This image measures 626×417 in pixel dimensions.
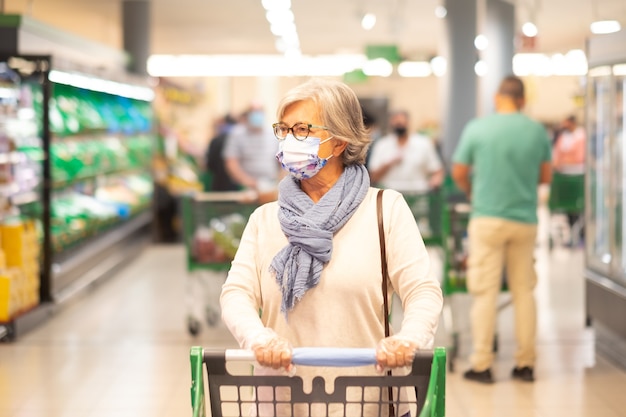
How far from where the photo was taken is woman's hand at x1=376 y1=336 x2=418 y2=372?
2.39 metres

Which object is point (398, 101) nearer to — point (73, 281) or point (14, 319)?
point (73, 281)

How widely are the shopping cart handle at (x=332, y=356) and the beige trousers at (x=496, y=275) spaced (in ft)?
12.3

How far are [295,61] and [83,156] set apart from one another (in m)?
17.7

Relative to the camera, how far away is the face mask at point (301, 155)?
269 centimetres

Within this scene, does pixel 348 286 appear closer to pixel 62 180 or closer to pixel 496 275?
pixel 496 275

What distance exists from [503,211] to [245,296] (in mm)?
3590

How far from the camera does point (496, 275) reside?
20.0ft

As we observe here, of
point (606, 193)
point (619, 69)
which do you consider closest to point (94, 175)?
point (606, 193)

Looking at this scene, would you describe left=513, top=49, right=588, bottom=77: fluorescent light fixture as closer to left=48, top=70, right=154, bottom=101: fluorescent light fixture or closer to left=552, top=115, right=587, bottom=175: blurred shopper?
left=552, top=115, right=587, bottom=175: blurred shopper

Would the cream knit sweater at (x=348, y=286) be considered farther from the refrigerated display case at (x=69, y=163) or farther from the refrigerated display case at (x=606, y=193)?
the refrigerated display case at (x=69, y=163)

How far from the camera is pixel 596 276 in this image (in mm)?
7496

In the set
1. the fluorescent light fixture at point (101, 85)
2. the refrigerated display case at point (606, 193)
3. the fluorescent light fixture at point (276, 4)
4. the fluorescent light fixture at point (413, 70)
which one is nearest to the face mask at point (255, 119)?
the fluorescent light fixture at point (101, 85)

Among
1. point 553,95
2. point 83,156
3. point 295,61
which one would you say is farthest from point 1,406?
point 553,95

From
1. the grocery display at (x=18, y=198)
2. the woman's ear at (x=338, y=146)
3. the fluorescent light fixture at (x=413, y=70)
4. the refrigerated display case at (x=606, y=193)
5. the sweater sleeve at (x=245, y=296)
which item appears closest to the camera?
the sweater sleeve at (x=245, y=296)
